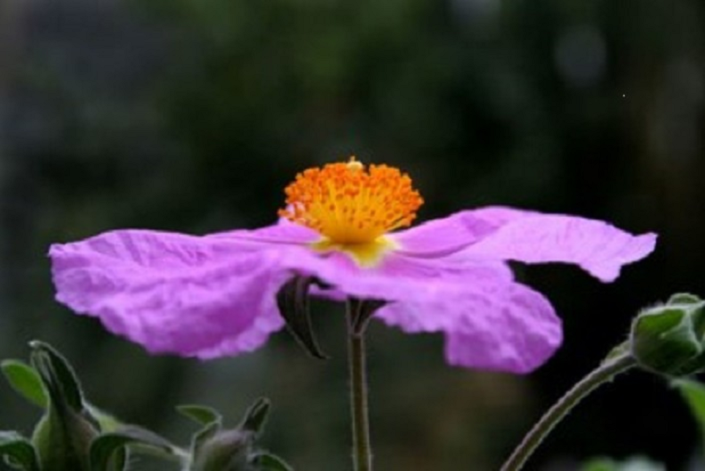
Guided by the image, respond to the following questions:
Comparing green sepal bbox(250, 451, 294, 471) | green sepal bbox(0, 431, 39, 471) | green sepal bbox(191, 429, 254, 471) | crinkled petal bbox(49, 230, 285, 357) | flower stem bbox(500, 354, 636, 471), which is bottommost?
flower stem bbox(500, 354, 636, 471)

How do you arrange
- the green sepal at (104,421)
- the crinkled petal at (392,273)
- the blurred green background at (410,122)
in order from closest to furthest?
the crinkled petal at (392,273)
the green sepal at (104,421)
the blurred green background at (410,122)

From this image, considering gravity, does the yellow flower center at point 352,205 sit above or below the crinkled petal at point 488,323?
above

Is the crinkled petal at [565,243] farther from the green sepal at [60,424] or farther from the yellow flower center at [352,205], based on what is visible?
the green sepal at [60,424]

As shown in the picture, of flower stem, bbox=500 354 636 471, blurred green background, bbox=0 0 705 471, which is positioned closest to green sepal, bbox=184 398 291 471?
flower stem, bbox=500 354 636 471

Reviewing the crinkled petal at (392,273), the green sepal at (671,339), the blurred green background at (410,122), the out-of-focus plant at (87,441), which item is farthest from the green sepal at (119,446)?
the blurred green background at (410,122)

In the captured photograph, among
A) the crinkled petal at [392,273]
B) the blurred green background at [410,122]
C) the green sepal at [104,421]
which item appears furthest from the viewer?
the blurred green background at [410,122]

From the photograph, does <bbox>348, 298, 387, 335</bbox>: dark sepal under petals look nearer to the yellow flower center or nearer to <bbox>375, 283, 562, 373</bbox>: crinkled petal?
<bbox>375, 283, 562, 373</bbox>: crinkled petal

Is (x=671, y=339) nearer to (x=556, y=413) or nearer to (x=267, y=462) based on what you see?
(x=556, y=413)

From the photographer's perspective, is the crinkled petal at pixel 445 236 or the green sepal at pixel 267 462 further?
the crinkled petal at pixel 445 236
